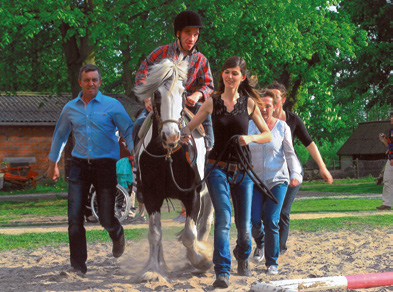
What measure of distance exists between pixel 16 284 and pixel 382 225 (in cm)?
678

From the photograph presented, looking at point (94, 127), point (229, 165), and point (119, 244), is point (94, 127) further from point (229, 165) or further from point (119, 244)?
point (229, 165)

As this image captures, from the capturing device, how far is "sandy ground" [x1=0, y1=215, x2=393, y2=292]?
566cm

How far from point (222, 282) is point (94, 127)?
2063 mm

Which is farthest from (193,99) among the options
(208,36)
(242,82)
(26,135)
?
(26,135)

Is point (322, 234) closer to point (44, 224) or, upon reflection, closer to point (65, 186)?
point (44, 224)

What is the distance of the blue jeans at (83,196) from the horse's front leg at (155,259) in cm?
54

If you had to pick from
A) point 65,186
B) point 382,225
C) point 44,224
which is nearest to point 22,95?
point 65,186

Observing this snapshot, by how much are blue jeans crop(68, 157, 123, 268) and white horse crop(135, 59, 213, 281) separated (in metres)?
0.45

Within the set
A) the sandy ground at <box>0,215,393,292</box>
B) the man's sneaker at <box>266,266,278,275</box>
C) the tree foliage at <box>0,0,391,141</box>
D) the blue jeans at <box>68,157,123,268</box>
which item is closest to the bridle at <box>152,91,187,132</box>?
the blue jeans at <box>68,157,123,268</box>

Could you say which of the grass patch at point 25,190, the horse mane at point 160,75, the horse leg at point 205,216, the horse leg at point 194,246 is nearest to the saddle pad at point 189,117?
the horse mane at point 160,75

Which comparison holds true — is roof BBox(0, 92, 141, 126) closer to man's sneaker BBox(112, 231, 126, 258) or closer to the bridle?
man's sneaker BBox(112, 231, 126, 258)

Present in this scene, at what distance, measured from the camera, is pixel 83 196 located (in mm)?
6172

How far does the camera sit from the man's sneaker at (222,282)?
537 centimetres

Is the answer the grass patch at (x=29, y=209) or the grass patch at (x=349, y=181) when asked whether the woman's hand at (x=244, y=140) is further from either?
the grass patch at (x=349, y=181)
